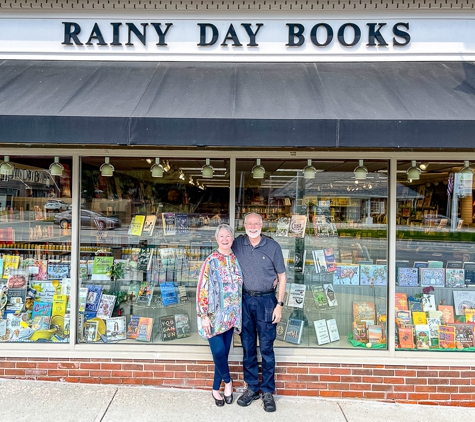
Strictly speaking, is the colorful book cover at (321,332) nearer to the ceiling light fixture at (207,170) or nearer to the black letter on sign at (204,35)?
the ceiling light fixture at (207,170)

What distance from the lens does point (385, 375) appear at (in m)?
4.35

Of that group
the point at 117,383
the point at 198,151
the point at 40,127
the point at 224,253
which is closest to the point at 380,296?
the point at 224,253

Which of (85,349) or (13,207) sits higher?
(13,207)

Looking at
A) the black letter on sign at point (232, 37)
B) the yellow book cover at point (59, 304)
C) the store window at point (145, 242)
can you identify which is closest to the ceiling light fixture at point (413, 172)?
the store window at point (145, 242)

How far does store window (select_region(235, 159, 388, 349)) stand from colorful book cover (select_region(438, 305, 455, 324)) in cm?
79

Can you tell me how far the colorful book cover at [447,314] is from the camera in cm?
481

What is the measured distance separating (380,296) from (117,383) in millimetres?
3308

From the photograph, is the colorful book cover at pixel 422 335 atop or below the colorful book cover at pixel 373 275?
below

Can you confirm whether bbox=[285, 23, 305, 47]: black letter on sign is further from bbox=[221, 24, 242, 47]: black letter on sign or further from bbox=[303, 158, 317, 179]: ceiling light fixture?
bbox=[303, 158, 317, 179]: ceiling light fixture

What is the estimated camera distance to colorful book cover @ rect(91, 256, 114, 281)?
5.06 metres

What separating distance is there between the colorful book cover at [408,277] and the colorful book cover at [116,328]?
139 inches

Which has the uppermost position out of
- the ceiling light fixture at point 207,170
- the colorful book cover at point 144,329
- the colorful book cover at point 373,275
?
the ceiling light fixture at point 207,170

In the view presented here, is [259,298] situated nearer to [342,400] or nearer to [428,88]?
[342,400]

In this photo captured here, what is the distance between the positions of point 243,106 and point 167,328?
290 centimetres
